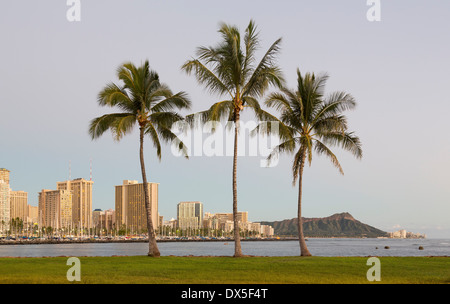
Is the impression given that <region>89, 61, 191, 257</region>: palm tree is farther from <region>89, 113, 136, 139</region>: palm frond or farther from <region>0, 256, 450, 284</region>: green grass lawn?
<region>0, 256, 450, 284</region>: green grass lawn

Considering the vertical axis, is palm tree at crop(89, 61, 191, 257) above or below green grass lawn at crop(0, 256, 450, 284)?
above

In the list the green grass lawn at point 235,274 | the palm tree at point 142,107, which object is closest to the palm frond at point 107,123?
the palm tree at point 142,107

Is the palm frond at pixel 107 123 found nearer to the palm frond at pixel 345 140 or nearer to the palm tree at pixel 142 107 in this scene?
the palm tree at pixel 142 107

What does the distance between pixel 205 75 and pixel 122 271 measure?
12761mm

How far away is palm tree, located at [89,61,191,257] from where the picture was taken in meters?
28.9

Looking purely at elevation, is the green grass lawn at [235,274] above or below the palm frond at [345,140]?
below

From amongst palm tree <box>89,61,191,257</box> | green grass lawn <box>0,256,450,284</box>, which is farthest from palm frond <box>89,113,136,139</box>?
green grass lawn <box>0,256,450,284</box>

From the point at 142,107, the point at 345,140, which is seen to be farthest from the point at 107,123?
the point at 345,140

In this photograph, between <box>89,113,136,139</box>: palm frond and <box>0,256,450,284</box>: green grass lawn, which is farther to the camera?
<box>89,113,136,139</box>: palm frond

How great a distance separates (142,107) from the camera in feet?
95.6

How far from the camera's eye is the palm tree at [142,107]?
28875 millimetres
